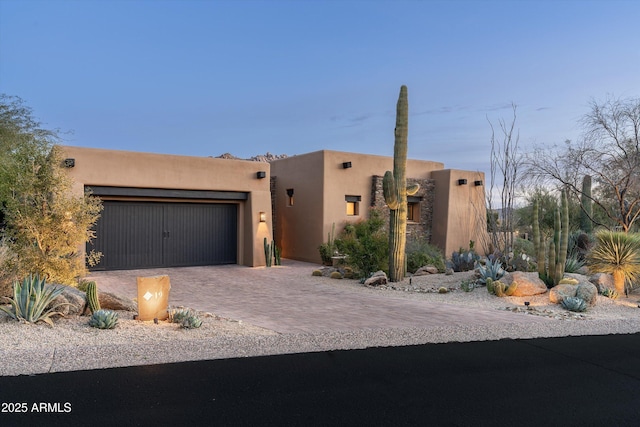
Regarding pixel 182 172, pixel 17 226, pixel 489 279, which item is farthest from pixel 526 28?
pixel 17 226

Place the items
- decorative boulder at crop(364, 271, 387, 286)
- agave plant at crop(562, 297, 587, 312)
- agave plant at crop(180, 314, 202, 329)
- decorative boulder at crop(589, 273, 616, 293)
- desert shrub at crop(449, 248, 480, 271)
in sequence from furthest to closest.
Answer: desert shrub at crop(449, 248, 480, 271)
decorative boulder at crop(364, 271, 387, 286)
decorative boulder at crop(589, 273, 616, 293)
agave plant at crop(562, 297, 587, 312)
agave plant at crop(180, 314, 202, 329)

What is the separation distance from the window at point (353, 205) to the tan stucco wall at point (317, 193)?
0.15 metres

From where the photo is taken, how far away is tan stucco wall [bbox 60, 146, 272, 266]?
43.2ft

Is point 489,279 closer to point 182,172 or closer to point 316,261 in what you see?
point 316,261

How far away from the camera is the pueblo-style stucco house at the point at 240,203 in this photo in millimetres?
13914

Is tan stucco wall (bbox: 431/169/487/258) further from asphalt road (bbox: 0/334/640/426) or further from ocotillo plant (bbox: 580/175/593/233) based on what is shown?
asphalt road (bbox: 0/334/640/426)

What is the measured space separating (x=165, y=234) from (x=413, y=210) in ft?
35.0

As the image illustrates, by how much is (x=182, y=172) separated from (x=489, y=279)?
975cm

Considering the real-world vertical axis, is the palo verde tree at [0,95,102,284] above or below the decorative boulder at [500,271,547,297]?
above

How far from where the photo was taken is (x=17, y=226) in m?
7.79

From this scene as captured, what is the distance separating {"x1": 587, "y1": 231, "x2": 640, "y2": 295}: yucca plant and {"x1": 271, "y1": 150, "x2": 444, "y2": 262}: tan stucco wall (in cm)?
916

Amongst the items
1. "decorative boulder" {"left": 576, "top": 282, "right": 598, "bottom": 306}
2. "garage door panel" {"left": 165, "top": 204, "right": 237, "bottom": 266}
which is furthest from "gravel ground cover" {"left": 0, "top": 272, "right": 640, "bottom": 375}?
"garage door panel" {"left": 165, "top": 204, "right": 237, "bottom": 266}

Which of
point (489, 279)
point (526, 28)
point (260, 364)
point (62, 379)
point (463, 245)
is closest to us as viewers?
point (62, 379)

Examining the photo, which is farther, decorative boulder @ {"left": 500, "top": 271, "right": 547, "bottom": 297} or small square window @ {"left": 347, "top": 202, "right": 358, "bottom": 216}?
small square window @ {"left": 347, "top": 202, "right": 358, "bottom": 216}
